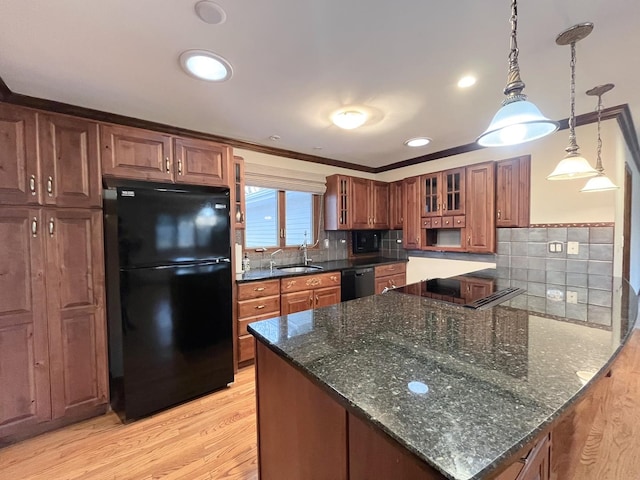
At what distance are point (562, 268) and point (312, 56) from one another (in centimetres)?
305

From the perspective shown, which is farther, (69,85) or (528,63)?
(69,85)

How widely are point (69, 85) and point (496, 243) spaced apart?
4.10m

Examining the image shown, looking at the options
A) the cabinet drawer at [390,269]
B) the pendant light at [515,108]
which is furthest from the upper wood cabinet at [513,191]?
the pendant light at [515,108]

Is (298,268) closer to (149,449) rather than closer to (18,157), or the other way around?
(149,449)

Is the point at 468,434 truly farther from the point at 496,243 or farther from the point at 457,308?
the point at 496,243

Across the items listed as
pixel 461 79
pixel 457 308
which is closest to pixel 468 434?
pixel 457 308

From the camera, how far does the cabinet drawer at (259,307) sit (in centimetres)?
270

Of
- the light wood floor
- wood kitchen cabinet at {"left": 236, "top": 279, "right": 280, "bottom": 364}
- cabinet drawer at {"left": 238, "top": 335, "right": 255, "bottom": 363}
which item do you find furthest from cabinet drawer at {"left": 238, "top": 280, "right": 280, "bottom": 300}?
the light wood floor

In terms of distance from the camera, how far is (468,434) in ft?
1.99

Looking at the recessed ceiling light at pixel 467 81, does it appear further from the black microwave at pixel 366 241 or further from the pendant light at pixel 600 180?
the black microwave at pixel 366 241

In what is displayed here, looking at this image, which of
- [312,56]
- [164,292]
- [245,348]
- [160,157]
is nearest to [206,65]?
[312,56]

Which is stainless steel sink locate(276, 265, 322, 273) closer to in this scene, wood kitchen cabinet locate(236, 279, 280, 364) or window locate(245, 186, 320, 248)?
window locate(245, 186, 320, 248)

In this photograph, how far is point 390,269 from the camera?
4027 millimetres

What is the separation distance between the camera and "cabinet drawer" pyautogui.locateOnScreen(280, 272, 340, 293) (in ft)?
9.81
